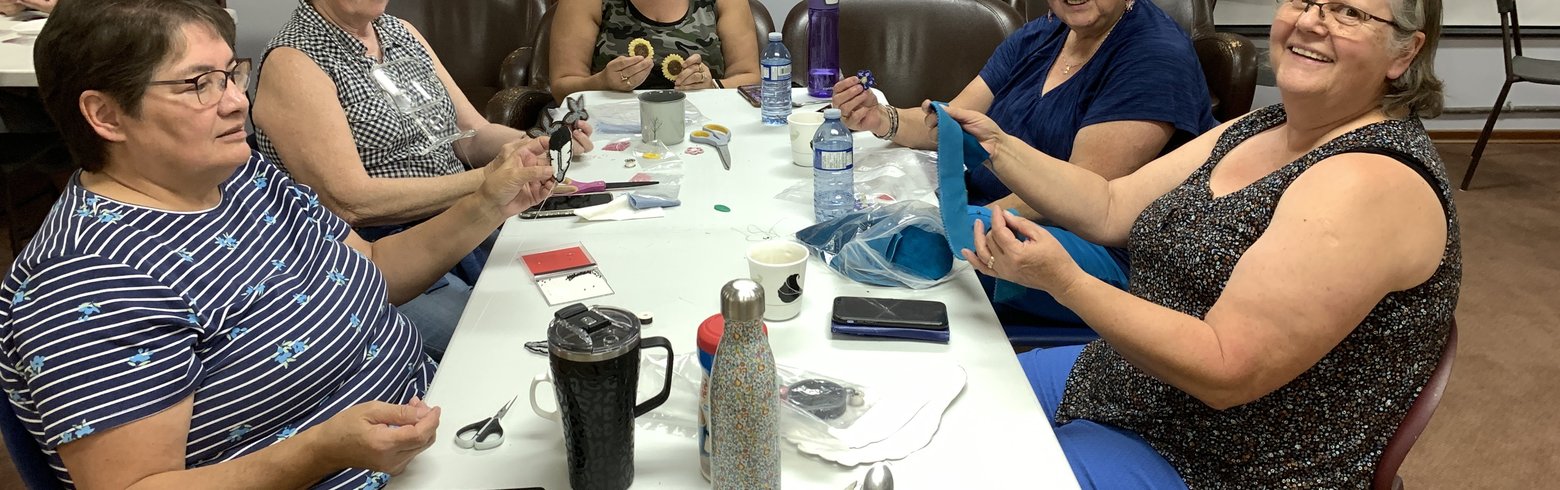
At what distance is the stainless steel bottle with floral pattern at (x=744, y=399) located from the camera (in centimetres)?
90

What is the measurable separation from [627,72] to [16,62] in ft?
5.83

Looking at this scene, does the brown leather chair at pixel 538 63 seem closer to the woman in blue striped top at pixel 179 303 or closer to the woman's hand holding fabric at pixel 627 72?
the woman's hand holding fabric at pixel 627 72

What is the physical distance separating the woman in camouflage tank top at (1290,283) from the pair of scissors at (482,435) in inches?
26.1

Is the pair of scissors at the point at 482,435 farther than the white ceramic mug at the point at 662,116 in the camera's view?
No

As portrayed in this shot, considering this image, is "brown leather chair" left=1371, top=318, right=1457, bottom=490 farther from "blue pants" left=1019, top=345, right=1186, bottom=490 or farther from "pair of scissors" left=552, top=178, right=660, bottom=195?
"pair of scissors" left=552, top=178, right=660, bottom=195

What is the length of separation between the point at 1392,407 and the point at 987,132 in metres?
0.75

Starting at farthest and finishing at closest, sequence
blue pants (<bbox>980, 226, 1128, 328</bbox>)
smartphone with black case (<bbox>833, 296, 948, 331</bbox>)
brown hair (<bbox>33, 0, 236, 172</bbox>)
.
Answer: blue pants (<bbox>980, 226, 1128, 328</bbox>) < smartphone with black case (<bbox>833, 296, 948, 331</bbox>) < brown hair (<bbox>33, 0, 236, 172</bbox>)

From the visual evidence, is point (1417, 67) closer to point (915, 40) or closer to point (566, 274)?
point (566, 274)

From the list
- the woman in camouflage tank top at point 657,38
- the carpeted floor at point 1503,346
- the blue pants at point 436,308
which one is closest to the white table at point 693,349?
the blue pants at point 436,308

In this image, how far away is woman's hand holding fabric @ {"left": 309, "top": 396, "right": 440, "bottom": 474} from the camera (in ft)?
3.41

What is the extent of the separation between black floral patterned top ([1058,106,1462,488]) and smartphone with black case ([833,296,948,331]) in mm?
295

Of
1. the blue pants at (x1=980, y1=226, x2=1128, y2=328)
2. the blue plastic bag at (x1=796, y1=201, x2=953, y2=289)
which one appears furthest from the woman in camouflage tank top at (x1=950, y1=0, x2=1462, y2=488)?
the blue pants at (x1=980, y1=226, x2=1128, y2=328)

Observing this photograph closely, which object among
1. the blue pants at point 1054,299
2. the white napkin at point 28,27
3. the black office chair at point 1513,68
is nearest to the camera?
the blue pants at point 1054,299

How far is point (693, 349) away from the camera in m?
1.32
